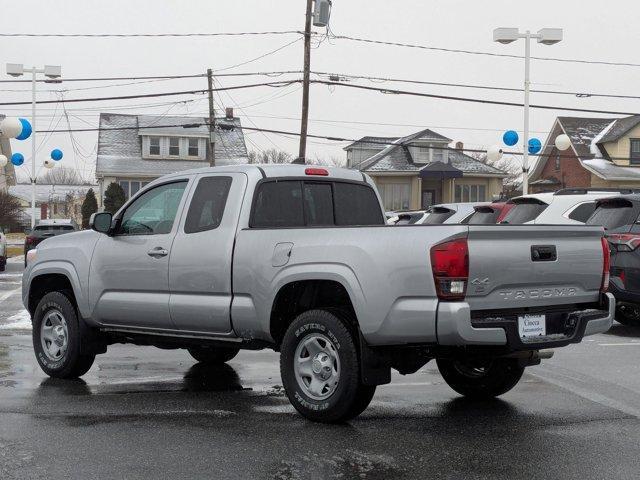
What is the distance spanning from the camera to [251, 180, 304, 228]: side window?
24.4ft

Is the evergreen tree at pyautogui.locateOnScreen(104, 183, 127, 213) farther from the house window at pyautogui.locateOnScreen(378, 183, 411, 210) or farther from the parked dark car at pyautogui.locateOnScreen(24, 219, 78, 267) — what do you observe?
the parked dark car at pyautogui.locateOnScreen(24, 219, 78, 267)

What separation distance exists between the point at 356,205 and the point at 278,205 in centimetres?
88

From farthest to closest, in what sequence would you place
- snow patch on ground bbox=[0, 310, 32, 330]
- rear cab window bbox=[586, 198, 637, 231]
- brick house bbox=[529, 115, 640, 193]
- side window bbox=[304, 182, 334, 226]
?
brick house bbox=[529, 115, 640, 193] < snow patch on ground bbox=[0, 310, 32, 330] < rear cab window bbox=[586, 198, 637, 231] < side window bbox=[304, 182, 334, 226]

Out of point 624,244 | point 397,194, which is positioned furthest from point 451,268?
point 397,194

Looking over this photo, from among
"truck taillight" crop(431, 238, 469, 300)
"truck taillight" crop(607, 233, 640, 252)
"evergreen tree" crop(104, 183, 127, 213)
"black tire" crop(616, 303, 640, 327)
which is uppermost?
"evergreen tree" crop(104, 183, 127, 213)

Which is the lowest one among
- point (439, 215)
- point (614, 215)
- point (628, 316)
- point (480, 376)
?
point (480, 376)

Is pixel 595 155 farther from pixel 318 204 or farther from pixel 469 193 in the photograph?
pixel 318 204

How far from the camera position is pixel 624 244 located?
463 inches

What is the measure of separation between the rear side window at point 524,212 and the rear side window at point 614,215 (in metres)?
1.20

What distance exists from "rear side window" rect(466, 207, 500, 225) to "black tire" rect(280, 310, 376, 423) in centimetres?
872

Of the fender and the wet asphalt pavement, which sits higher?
the fender

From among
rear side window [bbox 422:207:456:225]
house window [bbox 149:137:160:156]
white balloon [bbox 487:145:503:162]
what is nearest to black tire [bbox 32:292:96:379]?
rear side window [bbox 422:207:456:225]

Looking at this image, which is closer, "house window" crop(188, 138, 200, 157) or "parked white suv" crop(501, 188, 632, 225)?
"parked white suv" crop(501, 188, 632, 225)

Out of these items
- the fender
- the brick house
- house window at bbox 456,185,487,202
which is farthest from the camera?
house window at bbox 456,185,487,202
